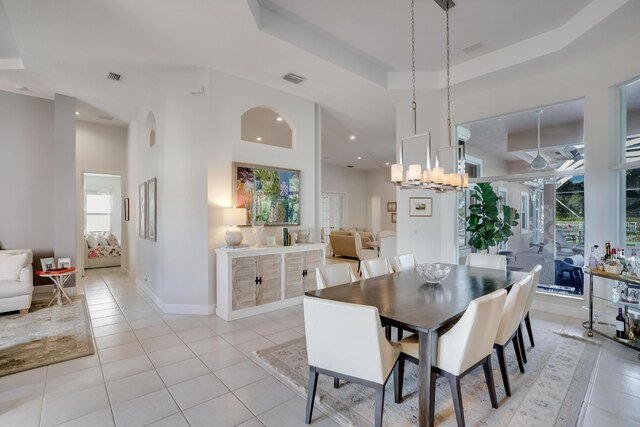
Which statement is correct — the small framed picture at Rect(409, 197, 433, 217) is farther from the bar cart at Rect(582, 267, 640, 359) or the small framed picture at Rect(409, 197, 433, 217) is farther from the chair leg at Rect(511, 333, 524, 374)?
the chair leg at Rect(511, 333, 524, 374)

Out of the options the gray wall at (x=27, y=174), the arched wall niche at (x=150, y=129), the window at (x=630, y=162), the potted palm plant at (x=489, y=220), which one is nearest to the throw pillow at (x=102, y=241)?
the gray wall at (x=27, y=174)

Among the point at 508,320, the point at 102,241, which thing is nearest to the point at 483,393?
the point at 508,320

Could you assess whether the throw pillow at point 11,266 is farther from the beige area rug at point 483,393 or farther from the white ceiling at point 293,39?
the beige area rug at point 483,393

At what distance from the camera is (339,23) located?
11.6ft

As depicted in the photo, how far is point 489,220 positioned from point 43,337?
621 cm

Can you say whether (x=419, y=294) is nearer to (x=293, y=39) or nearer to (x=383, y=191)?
(x=293, y=39)

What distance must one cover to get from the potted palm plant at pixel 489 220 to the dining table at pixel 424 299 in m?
1.82

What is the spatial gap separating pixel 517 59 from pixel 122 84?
570 cm

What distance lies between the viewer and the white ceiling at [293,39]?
121 inches

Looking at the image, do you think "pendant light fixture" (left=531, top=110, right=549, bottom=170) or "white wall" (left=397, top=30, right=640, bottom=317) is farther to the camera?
"pendant light fixture" (left=531, top=110, right=549, bottom=170)

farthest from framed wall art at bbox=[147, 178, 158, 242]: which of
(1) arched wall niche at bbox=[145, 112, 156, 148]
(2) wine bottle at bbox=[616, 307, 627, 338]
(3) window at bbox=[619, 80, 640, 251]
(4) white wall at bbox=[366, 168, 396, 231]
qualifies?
(4) white wall at bbox=[366, 168, 396, 231]

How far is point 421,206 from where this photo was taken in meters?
5.30

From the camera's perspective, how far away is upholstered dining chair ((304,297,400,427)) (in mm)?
1719

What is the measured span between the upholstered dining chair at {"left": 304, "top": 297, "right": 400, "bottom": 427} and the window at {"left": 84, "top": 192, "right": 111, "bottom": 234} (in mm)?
9523
